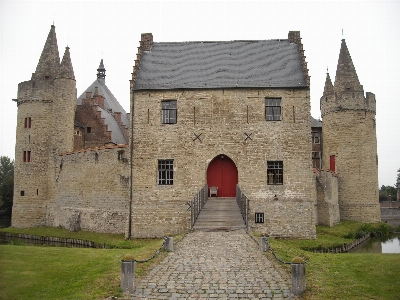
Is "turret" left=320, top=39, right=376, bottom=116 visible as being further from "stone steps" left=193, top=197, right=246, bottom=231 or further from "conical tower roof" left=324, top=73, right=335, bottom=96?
"stone steps" left=193, top=197, right=246, bottom=231

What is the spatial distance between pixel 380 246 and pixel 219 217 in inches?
525

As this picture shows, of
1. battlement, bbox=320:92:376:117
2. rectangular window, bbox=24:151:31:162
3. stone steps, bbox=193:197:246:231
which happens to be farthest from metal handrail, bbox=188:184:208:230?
rectangular window, bbox=24:151:31:162

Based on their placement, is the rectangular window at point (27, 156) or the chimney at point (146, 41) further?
the rectangular window at point (27, 156)

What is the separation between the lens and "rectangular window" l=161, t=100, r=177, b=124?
2106 centimetres

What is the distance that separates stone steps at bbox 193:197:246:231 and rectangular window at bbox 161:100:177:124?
15.8 feet

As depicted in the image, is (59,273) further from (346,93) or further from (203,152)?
(346,93)

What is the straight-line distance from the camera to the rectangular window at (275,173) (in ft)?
67.1

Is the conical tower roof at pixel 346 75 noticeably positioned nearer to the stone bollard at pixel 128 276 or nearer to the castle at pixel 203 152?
the castle at pixel 203 152

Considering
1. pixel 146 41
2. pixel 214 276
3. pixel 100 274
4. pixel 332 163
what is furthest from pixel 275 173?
pixel 100 274

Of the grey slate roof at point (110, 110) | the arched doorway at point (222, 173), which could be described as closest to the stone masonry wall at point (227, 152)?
the arched doorway at point (222, 173)

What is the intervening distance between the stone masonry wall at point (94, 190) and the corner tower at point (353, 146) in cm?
1658

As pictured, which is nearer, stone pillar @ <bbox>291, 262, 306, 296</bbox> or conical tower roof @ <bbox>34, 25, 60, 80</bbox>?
stone pillar @ <bbox>291, 262, 306, 296</bbox>

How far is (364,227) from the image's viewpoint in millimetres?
27438

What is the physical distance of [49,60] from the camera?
103 ft
